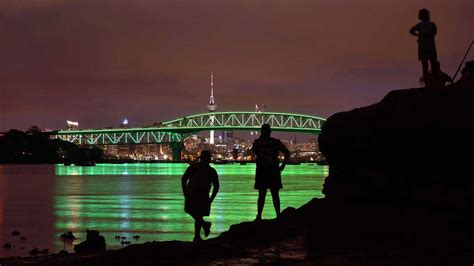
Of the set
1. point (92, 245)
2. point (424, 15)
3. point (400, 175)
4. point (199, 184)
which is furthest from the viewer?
point (92, 245)

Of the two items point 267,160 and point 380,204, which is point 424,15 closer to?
point 380,204

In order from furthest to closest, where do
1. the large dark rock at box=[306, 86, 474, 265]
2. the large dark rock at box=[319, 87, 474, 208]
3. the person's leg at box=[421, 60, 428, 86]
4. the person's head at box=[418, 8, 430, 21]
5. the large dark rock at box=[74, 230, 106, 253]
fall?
the large dark rock at box=[74, 230, 106, 253]
the person's leg at box=[421, 60, 428, 86]
the person's head at box=[418, 8, 430, 21]
the large dark rock at box=[319, 87, 474, 208]
the large dark rock at box=[306, 86, 474, 265]

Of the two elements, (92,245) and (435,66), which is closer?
(435,66)

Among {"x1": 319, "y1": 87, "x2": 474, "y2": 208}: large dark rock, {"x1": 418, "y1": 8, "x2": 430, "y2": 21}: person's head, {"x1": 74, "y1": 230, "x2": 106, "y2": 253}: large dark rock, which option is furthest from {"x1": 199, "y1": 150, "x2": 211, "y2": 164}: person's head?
{"x1": 418, "y1": 8, "x2": 430, "y2": 21}: person's head

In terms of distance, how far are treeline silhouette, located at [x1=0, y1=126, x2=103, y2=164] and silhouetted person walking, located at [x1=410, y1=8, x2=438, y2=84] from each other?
169459 mm

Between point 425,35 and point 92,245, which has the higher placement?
point 425,35

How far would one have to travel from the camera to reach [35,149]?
183 m

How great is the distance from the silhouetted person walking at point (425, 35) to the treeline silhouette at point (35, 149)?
556 ft

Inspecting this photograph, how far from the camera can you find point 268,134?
10805 millimetres

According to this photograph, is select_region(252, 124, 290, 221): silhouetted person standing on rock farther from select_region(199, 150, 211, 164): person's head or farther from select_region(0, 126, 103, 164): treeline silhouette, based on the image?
select_region(0, 126, 103, 164): treeline silhouette

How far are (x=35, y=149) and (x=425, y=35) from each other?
180139 millimetres

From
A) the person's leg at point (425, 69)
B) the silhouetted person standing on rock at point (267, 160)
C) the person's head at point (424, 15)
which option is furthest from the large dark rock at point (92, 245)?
the person's head at point (424, 15)

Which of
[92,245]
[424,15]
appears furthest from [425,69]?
[92,245]

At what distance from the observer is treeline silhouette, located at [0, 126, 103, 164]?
178 metres
